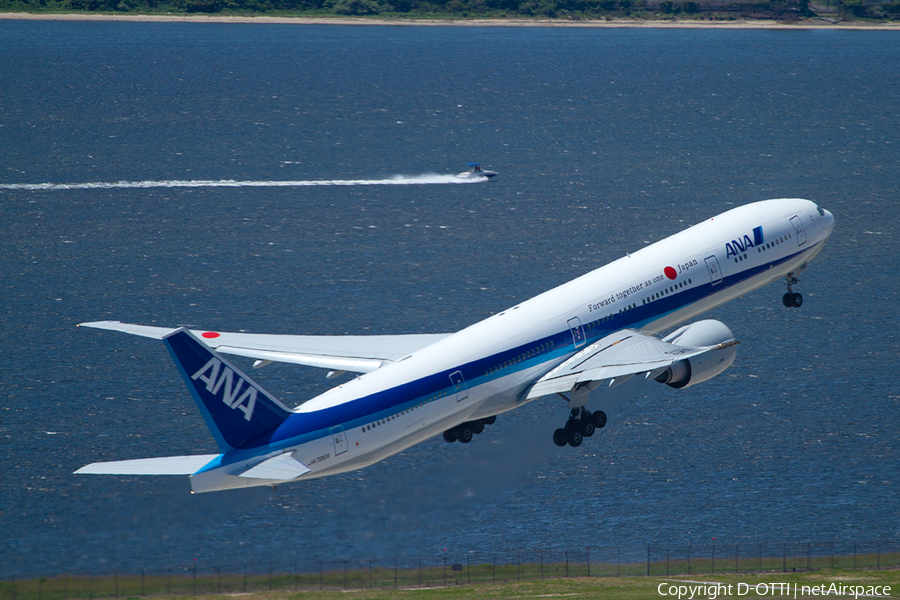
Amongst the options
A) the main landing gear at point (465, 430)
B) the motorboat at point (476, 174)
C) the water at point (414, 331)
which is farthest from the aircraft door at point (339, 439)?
the motorboat at point (476, 174)

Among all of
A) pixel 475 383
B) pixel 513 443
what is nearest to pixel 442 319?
pixel 513 443

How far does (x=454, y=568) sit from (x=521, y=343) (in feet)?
140

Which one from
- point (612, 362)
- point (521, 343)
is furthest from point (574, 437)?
point (521, 343)

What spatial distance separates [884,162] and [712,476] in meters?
114

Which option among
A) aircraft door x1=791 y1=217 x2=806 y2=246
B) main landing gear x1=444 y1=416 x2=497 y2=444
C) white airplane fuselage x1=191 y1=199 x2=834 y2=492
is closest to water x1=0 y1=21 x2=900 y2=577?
main landing gear x1=444 y1=416 x2=497 y2=444

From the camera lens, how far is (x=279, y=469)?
46281 mm

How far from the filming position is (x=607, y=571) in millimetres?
92375

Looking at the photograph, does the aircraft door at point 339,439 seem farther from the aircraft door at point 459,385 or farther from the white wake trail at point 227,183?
the white wake trail at point 227,183

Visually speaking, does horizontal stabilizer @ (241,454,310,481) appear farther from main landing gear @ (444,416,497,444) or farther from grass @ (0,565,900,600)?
grass @ (0,565,900,600)

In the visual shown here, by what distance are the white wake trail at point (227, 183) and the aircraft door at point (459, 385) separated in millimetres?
128071

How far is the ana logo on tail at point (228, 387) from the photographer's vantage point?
149 feet

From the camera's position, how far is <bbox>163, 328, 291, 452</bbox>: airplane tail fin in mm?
45062

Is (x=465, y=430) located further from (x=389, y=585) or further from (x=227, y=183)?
(x=227, y=183)

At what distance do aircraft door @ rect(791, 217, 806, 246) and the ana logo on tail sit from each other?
124ft
